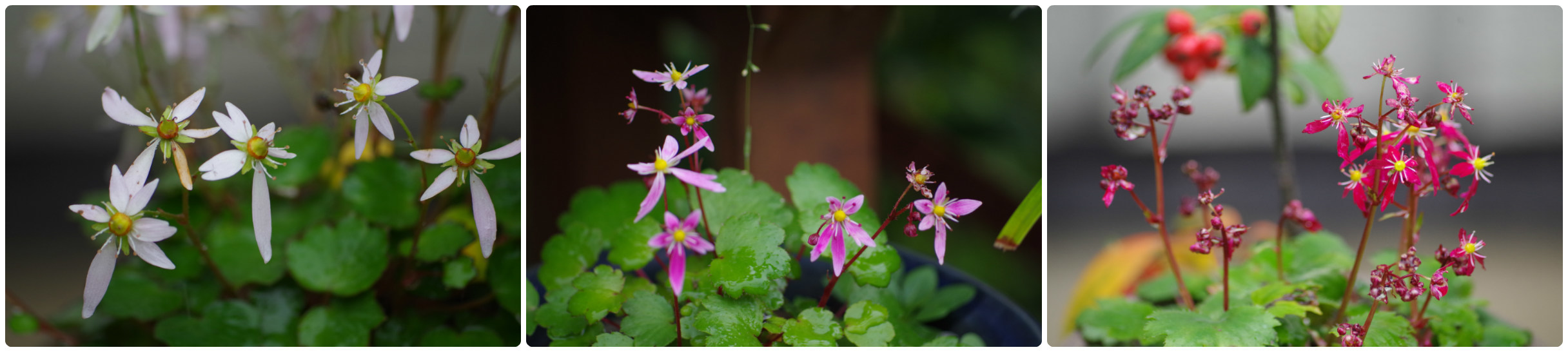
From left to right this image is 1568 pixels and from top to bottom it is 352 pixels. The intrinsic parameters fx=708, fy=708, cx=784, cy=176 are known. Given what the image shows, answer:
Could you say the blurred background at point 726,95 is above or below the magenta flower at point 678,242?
above

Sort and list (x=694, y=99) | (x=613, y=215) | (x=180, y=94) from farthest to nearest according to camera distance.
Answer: (x=180, y=94)
(x=613, y=215)
(x=694, y=99)

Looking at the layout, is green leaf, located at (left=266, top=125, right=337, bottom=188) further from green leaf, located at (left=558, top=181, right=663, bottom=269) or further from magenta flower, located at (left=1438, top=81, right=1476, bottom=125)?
magenta flower, located at (left=1438, top=81, right=1476, bottom=125)

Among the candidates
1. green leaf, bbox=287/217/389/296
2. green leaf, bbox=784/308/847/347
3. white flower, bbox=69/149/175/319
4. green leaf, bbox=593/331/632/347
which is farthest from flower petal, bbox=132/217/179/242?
green leaf, bbox=784/308/847/347

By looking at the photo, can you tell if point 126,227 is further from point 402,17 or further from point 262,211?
point 402,17

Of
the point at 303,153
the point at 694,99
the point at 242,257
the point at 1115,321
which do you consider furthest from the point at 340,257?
the point at 1115,321

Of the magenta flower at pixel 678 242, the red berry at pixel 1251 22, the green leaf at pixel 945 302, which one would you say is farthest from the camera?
the red berry at pixel 1251 22

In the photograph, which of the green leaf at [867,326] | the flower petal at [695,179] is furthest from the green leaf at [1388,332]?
the flower petal at [695,179]

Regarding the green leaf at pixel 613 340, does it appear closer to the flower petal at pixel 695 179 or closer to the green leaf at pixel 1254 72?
the flower petal at pixel 695 179
